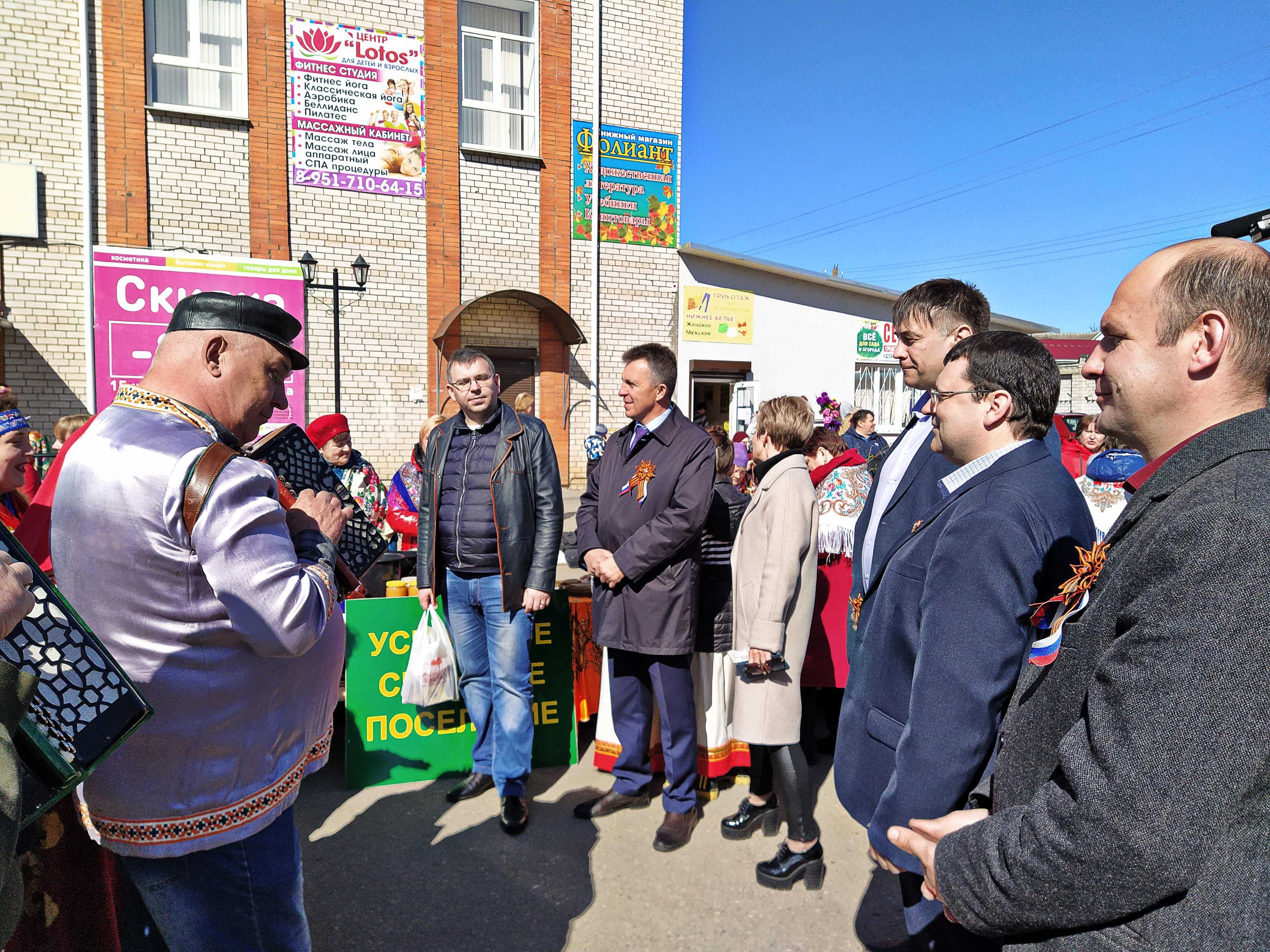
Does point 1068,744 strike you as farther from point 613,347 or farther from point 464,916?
point 613,347

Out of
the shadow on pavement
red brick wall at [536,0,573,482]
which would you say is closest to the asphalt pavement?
the shadow on pavement

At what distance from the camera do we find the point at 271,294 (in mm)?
11094

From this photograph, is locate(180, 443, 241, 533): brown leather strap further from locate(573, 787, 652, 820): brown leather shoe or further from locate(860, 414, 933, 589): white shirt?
locate(573, 787, 652, 820): brown leather shoe

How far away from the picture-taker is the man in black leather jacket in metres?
3.54

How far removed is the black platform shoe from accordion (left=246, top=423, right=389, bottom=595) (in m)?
2.12

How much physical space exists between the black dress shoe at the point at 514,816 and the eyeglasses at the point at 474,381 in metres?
1.99

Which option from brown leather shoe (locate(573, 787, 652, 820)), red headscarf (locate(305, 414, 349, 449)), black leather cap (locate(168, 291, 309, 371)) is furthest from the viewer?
red headscarf (locate(305, 414, 349, 449))

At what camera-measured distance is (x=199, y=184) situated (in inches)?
428

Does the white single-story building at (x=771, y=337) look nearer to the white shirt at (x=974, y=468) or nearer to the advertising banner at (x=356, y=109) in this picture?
the advertising banner at (x=356, y=109)

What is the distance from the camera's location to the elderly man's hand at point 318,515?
179 cm

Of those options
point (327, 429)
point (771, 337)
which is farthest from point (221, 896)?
point (771, 337)

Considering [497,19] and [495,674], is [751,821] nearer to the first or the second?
[495,674]

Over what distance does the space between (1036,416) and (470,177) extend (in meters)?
12.2

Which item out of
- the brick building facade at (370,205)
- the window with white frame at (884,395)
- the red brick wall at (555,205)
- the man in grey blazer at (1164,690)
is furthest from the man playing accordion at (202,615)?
the window with white frame at (884,395)
